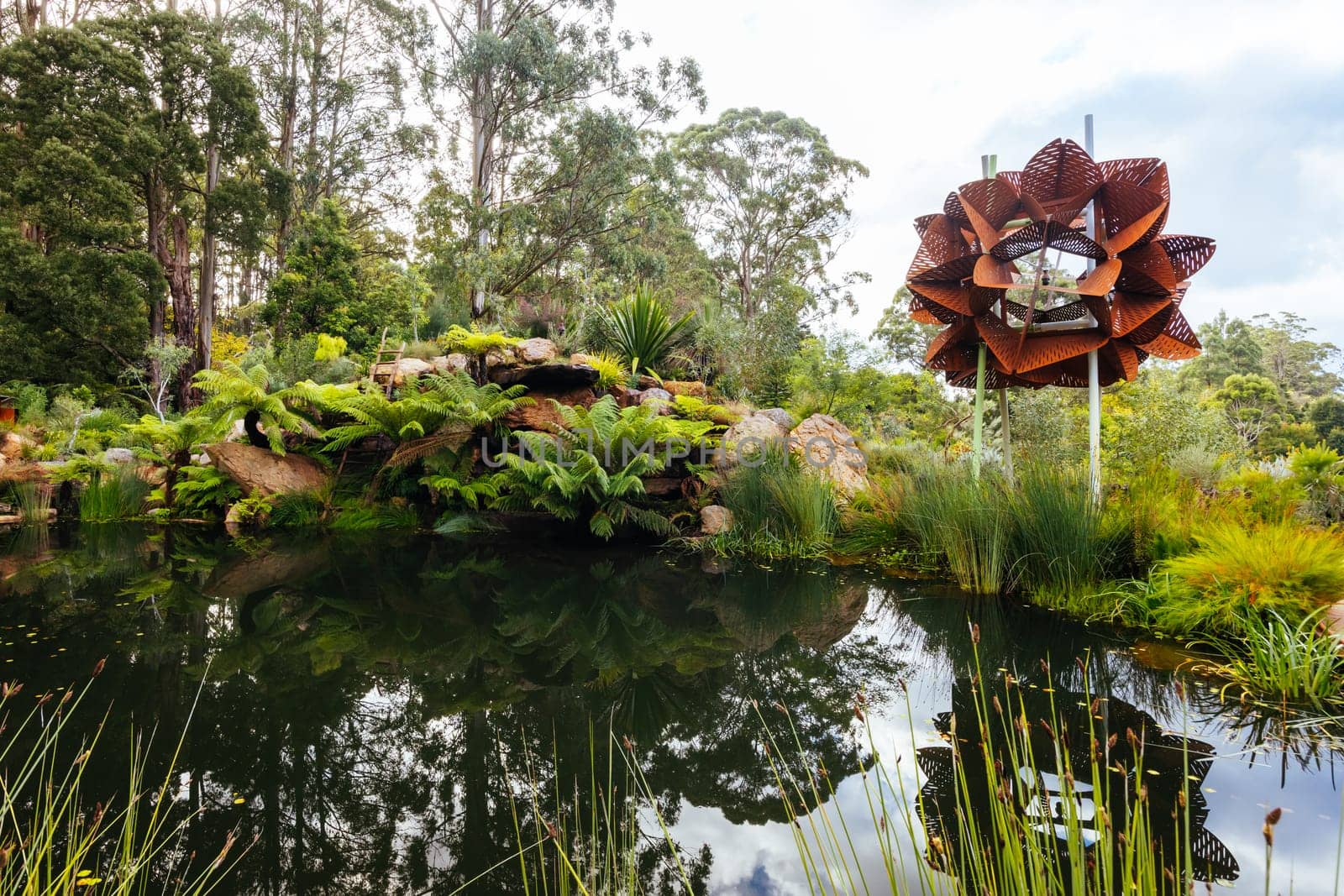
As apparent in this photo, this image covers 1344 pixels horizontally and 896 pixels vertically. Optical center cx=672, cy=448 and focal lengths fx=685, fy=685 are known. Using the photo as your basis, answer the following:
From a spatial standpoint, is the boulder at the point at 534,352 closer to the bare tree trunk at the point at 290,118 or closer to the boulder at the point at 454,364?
the boulder at the point at 454,364

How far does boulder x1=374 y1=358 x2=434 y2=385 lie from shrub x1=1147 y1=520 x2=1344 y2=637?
22.6 ft

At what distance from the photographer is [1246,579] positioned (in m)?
2.77

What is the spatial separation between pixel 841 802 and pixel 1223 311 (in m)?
35.5

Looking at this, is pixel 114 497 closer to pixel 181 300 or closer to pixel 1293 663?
pixel 181 300

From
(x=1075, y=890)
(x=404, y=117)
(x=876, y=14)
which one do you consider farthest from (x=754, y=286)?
(x=1075, y=890)

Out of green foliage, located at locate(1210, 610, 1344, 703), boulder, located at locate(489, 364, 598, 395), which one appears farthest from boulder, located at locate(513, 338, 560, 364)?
green foliage, located at locate(1210, 610, 1344, 703)

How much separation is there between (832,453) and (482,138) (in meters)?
9.63

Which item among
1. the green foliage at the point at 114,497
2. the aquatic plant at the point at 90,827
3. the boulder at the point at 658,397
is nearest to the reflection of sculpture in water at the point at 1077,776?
the aquatic plant at the point at 90,827

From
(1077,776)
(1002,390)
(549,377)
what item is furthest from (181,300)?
(1077,776)

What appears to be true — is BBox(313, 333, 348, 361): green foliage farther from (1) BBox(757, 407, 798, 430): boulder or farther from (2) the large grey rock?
(1) BBox(757, 407, 798, 430): boulder

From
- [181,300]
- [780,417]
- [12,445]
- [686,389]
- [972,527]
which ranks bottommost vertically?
[972,527]

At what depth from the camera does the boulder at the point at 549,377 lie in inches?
280

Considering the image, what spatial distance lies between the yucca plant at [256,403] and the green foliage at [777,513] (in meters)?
4.40

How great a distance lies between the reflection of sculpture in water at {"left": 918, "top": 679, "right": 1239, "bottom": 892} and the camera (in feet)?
4.78
